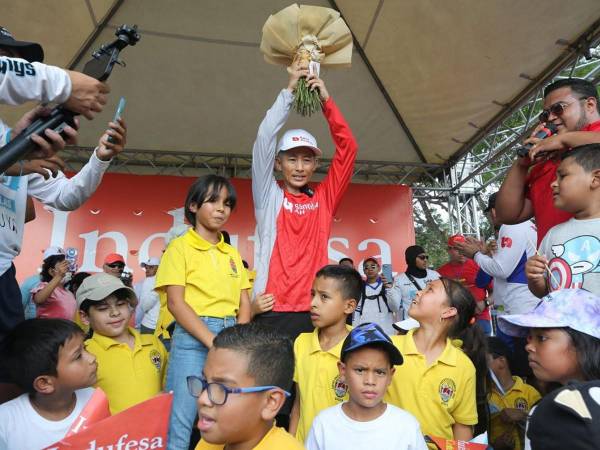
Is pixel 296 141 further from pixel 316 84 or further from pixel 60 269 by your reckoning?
pixel 60 269

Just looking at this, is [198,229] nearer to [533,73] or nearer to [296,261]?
[296,261]

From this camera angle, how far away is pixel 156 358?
234 centimetres

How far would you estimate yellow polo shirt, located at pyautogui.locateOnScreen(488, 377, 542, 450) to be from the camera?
239 centimetres

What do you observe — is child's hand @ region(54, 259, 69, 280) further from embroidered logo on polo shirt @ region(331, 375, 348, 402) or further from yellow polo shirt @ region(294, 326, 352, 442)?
embroidered logo on polo shirt @ region(331, 375, 348, 402)

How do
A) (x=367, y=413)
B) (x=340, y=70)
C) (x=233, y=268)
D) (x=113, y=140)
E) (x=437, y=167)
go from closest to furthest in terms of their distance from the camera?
(x=367, y=413), (x=113, y=140), (x=233, y=268), (x=340, y=70), (x=437, y=167)

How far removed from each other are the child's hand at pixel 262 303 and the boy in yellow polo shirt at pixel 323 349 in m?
0.18

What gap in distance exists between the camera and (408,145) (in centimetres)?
645

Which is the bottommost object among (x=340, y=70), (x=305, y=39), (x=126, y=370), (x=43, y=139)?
(x=126, y=370)

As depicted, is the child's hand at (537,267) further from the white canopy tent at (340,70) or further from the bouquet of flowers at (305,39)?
the white canopy tent at (340,70)

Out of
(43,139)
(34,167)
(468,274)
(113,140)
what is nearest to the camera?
(43,139)

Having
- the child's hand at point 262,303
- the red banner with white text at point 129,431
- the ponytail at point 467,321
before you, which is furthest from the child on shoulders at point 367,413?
the red banner with white text at point 129,431

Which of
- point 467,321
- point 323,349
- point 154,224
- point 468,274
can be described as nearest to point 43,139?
point 323,349

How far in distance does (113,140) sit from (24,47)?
0.44 metres

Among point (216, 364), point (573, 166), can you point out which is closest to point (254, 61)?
point (573, 166)
